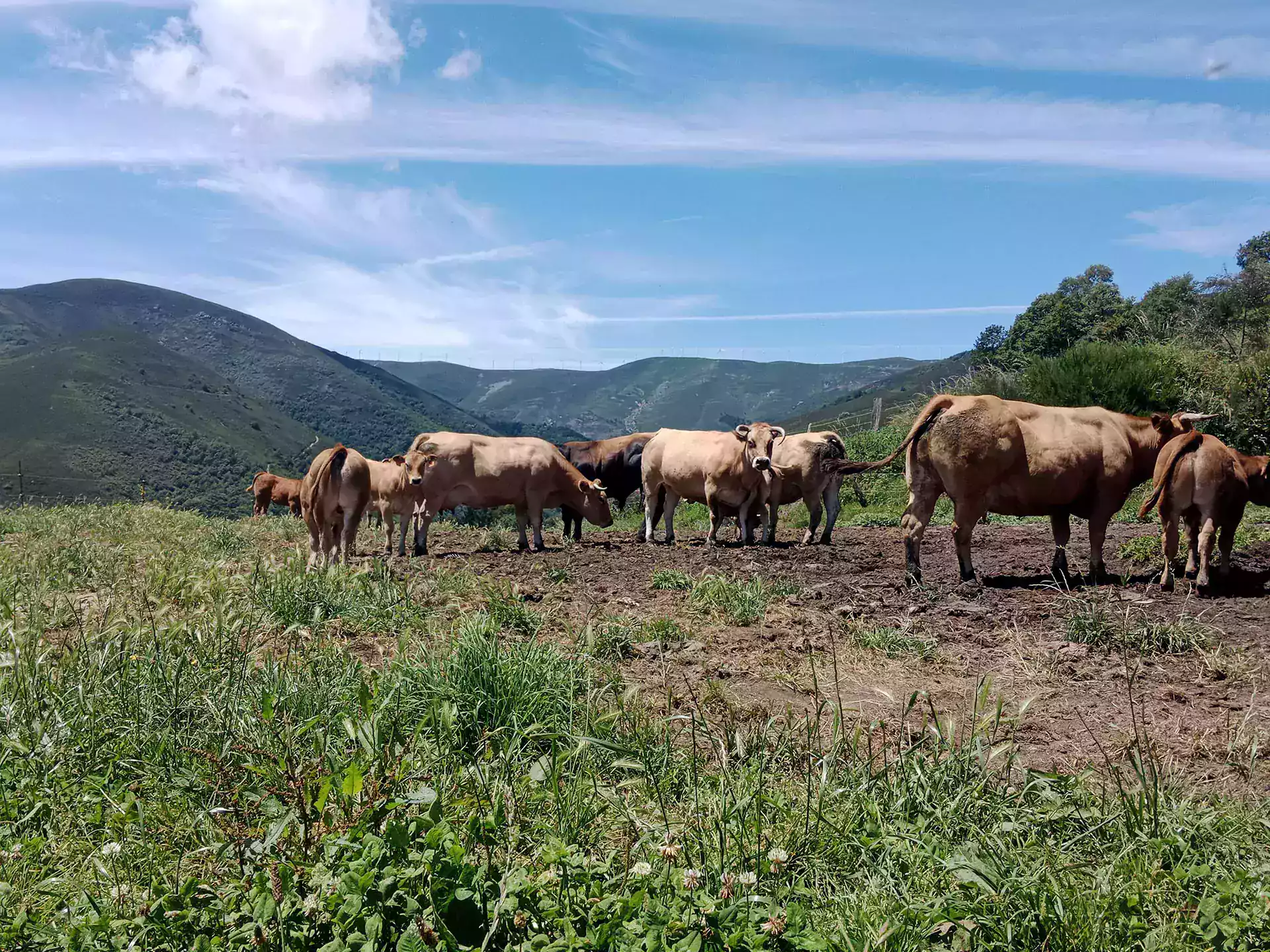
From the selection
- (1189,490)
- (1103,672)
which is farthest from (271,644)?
(1189,490)

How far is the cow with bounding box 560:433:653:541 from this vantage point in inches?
789

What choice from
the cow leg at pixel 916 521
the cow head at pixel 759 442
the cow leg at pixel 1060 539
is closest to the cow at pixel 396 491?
the cow head at pixel 759 442

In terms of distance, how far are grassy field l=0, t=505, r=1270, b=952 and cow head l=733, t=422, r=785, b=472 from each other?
8.67 m

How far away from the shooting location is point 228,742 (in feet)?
11.5

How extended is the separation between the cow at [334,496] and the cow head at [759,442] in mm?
5975

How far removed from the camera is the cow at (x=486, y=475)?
45.0 feet

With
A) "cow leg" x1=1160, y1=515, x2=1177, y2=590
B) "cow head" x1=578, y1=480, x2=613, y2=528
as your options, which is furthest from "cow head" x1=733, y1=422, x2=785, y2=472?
"cow leg" x1=1160, y1=515, x2=1177, y2=590

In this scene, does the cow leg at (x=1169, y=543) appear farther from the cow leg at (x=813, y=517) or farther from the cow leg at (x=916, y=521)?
the cow leg at (x=813, y=517)

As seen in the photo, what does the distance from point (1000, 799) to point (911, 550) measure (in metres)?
6.28

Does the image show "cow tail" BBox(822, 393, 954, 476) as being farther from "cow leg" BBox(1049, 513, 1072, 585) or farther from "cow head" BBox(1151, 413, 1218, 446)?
"cow head" BBox(1151, 413, 1218, 446)

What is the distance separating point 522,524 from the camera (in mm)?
14602

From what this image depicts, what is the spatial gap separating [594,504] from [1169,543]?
9685 mm

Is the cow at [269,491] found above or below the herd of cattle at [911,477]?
below

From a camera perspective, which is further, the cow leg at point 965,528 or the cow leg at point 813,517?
the cow leg at point 813,517
